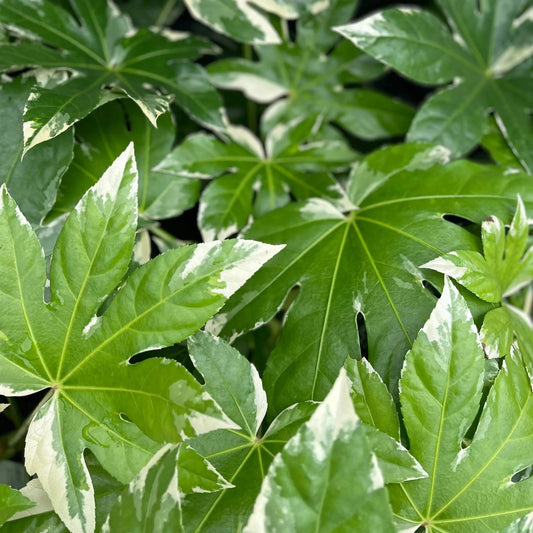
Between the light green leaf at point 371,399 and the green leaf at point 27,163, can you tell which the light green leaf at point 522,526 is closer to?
the light green leaf at point 371,399

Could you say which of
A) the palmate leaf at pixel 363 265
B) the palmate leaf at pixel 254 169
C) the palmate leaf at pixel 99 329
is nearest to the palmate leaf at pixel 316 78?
the palmate leaf at pixel 254 169

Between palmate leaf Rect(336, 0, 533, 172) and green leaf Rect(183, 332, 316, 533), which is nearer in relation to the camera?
green leaf Rect(183, 332, 316, 533)

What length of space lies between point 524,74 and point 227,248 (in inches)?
25.8

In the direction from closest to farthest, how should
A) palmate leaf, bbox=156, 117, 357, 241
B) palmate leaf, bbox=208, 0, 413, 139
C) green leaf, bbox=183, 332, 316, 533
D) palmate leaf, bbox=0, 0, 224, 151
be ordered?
green leaf, bbox=183, 332, 316, 533, palmate leaf, bbox=0, 0, 224, 151, palmate leaf, bbox=156, 117, 357, 241, palmate leaf, bbox=208, 0, 413, 139

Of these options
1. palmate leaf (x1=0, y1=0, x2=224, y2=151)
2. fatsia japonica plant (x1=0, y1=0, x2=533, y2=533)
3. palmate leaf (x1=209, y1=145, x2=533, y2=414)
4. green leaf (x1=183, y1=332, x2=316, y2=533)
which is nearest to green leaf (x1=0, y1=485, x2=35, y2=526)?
fatsia japonica plant (x1=0, y1=0, x2=533, y2=533)

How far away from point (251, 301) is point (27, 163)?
322mm

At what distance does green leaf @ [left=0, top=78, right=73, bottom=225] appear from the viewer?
684 mm

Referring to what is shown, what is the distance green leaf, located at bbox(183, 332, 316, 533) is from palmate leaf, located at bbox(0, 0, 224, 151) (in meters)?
0.29

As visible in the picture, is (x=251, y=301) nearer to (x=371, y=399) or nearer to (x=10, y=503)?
(x=371, y=399)

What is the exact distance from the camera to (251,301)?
0.69m

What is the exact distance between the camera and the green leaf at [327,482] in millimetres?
454

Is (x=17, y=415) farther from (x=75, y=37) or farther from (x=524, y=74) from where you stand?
(x=524, y=74)

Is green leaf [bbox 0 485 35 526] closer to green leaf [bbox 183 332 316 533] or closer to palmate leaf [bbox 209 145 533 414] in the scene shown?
green leaf [bbox 183 332 316 533]

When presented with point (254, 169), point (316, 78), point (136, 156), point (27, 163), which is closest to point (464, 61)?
point (316, 78)
